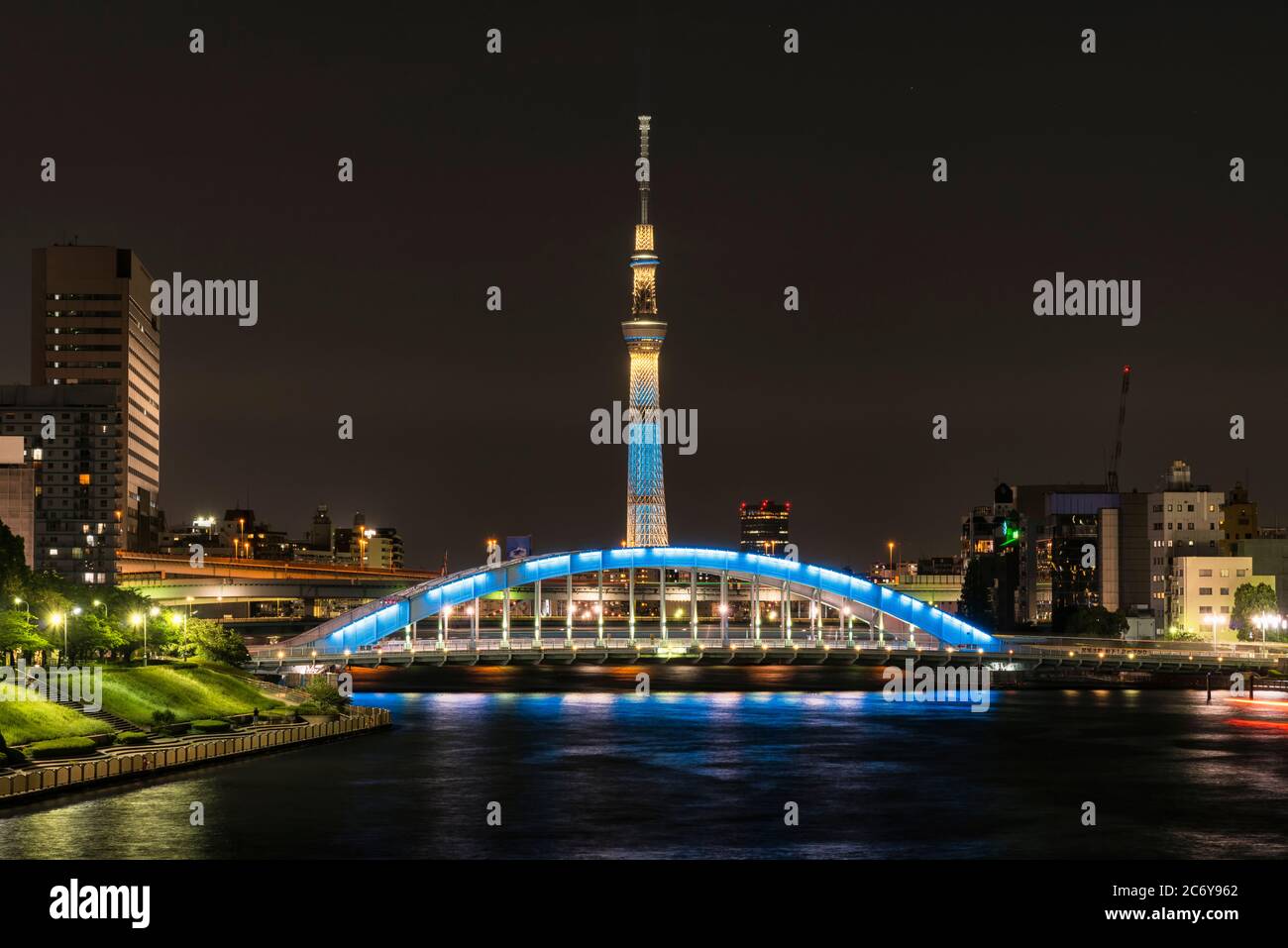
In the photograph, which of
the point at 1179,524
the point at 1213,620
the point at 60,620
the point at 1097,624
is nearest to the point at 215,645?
the point at 60,620

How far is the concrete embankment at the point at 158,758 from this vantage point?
56.8 metres

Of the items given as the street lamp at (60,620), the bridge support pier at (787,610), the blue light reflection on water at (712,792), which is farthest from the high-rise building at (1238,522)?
the street lamp at (60,620)

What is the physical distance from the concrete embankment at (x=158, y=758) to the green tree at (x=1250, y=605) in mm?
76174

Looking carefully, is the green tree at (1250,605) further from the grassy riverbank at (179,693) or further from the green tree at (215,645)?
the grassy riverbank at (179,693)

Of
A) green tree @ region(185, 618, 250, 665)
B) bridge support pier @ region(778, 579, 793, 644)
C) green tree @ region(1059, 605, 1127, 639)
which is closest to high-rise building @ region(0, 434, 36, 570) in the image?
green tree @ region(185, 618, 250, 665)

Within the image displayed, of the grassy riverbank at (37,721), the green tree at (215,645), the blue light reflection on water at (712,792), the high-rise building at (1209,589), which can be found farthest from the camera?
the high-rise building at (1209,589)

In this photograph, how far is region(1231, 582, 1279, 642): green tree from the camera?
136375 mm

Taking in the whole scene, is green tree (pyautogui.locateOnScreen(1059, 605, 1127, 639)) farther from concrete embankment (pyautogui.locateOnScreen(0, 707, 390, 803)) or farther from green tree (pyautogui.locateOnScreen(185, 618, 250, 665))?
concrete embankment (pyautogui.locateOnScreen(0, 707, 390, 803))

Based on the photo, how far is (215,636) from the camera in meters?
101
